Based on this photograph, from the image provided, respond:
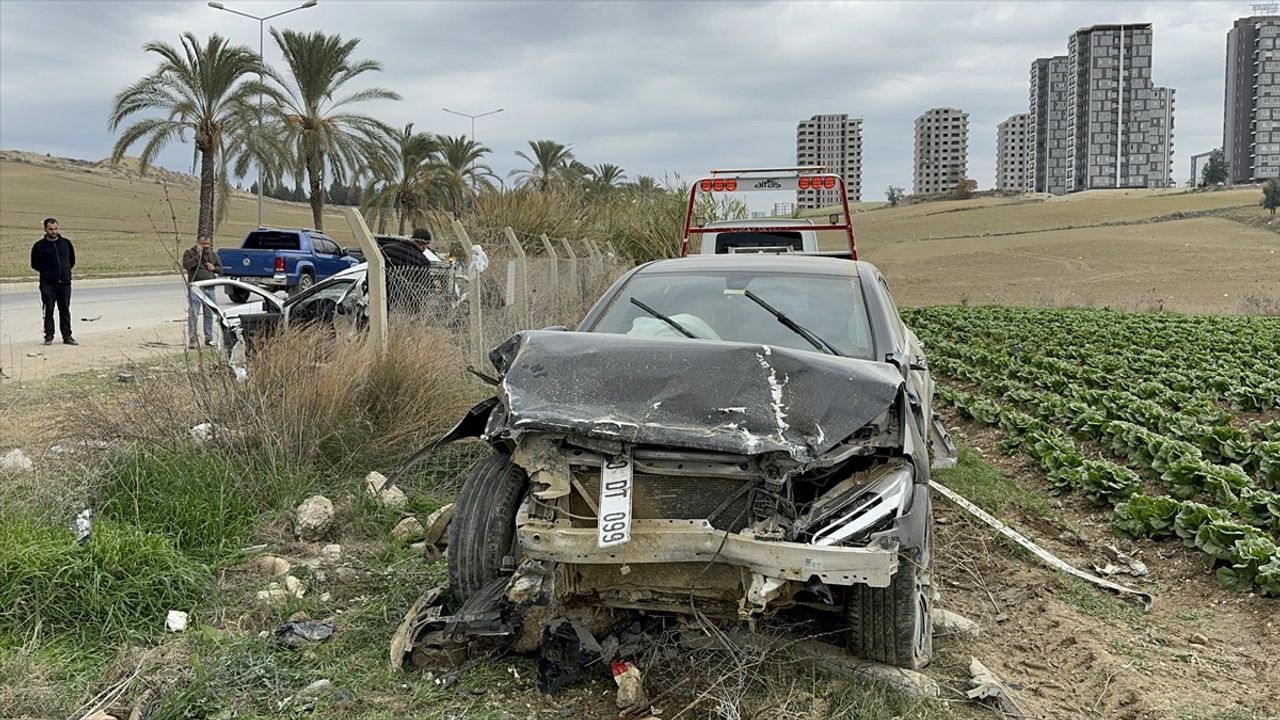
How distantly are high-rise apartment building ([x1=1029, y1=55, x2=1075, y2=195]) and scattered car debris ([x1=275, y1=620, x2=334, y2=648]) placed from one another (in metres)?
148

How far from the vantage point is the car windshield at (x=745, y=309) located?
4516 millimetres

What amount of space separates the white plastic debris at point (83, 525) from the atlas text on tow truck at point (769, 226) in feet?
22.2

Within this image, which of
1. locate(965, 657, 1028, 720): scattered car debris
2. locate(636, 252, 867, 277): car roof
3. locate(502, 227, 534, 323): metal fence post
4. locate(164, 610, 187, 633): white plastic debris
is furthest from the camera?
locate(502, 227, 534, 323): metal fence post

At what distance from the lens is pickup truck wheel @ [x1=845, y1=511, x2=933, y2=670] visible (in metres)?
3.38

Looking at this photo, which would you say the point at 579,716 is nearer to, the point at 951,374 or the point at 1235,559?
the point at 1235,559

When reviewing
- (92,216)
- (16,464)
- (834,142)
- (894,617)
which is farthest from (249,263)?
(92,216)

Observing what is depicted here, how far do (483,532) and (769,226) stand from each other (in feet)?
26.2

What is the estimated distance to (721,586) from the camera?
3.42m

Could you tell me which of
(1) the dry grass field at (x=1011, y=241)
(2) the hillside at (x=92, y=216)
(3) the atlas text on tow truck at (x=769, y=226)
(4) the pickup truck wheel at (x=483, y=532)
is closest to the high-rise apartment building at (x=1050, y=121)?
(1) the dry grass field at (x=1011, y=241)

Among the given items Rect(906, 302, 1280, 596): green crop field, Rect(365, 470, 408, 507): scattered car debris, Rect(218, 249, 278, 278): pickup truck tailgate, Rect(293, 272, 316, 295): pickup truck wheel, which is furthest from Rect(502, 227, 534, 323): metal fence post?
Rect(218, 249, 278, 278): pickup truck tailgate

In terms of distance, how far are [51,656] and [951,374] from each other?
11.2m

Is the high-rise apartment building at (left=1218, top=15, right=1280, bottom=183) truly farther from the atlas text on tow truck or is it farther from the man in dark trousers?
the man in dark trousers

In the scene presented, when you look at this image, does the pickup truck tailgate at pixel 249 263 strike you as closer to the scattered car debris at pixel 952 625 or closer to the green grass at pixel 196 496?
the green grass at pixel 196 496

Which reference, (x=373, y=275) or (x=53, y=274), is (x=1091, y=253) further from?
(x=373, y=275)
